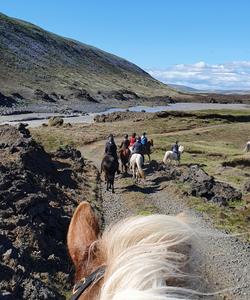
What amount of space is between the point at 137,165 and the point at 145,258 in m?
26.9

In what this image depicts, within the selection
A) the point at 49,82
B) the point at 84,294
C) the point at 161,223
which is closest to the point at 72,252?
the point at 84,294

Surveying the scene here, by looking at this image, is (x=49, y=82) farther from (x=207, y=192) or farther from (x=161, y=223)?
(x=161, y=223)

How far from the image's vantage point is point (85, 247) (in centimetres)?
270

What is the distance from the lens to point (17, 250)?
43.4ft

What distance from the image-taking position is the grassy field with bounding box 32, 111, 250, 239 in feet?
81.6

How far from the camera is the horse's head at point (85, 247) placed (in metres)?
2.50

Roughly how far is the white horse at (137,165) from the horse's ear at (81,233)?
2593cm

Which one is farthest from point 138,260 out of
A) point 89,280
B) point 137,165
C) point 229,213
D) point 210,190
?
point 210,190

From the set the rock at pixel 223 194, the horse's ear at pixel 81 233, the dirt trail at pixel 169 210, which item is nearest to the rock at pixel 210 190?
the rock at pixel 223 194

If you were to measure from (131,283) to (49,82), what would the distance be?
162 m

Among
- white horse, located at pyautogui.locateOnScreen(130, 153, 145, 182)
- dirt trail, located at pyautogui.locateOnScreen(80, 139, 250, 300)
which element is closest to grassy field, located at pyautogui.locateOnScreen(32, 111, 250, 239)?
dirt trail, located at pyautogui.locateOnScreen(80, 139, 250, 300)

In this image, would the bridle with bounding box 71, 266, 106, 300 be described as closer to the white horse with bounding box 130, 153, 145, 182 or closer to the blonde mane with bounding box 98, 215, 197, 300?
the blonde mane with bounding box 98, 215, 197, 300

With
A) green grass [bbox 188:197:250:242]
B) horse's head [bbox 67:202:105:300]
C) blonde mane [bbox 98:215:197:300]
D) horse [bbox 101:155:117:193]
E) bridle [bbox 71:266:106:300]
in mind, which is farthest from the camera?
horse [bbox 101:155:117:193]

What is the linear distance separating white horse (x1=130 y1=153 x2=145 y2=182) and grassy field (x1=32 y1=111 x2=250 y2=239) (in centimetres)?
364
